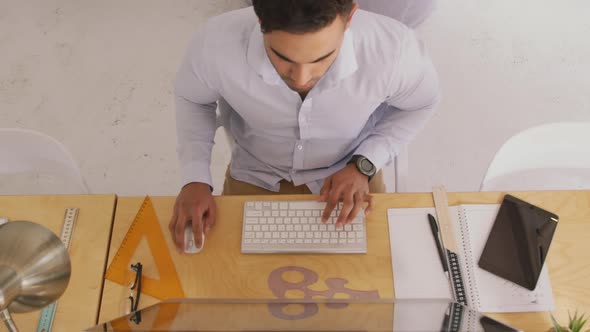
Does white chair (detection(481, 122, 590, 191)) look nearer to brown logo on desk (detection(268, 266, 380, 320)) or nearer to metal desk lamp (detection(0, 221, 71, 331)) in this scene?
brown logo on desk (detection(268, 266, 380, 320))

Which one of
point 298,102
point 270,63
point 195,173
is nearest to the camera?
point 270,63

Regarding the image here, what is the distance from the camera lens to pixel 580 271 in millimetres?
1175

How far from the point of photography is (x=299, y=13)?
887 mm

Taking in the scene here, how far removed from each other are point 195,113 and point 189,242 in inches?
14.2

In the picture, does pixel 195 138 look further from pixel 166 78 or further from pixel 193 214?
pixel 166 78

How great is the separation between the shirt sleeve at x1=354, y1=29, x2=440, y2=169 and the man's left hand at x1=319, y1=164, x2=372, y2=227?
105 millimetres

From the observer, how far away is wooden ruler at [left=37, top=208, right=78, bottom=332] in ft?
3.75

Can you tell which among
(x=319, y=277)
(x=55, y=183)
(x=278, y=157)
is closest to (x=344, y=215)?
(x=319, y=277)

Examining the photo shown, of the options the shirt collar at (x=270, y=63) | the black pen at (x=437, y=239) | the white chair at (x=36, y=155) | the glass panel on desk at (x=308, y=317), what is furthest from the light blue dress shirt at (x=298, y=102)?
the glass panel on desk at (x=308, y=317)

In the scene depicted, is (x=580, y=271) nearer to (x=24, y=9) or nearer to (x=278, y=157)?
(x=278, y=157)

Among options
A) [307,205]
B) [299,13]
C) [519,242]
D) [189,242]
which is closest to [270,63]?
[299,13]

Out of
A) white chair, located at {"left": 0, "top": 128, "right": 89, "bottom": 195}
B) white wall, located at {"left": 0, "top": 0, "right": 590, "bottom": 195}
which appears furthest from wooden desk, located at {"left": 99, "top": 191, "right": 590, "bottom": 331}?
white wall, located at {"left": 0, "top": 0, "right": 590, "bottom": 195}

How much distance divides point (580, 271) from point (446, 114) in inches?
51.3

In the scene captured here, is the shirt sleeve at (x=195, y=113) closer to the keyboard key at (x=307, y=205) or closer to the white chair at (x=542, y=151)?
the keyboard key at (x=307, y=205)
